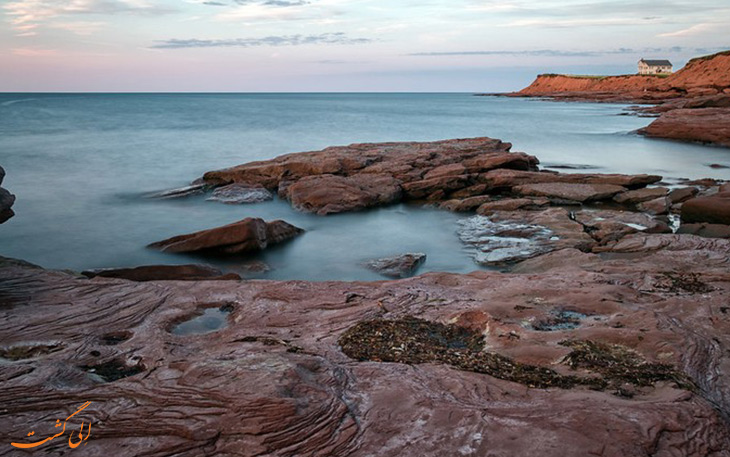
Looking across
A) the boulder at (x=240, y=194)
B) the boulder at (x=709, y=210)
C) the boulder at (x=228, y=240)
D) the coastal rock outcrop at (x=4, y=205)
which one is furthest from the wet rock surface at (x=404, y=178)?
the coastal rock outcrop at (x=4, y=205)

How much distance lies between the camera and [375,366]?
5043 mm

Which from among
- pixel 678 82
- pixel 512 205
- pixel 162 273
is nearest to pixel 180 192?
pixel 162 273

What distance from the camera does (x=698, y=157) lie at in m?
27.9

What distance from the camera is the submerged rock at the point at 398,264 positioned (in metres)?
11.3

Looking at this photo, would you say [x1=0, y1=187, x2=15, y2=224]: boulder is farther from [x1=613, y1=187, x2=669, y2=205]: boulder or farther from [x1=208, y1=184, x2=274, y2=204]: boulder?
[x1=613, y1=187, x2=669, y2=205]: boulder

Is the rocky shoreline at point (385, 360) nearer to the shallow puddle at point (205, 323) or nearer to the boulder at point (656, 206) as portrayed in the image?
the shallow puddle at point (205, 323)

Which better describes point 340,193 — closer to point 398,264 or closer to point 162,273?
point 398,264

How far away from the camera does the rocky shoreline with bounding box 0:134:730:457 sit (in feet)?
12.8

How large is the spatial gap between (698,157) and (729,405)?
90.0 feet

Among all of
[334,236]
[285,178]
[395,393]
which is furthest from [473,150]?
[395,393]

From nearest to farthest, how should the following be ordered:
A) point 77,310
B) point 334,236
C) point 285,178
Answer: point 77,310 < point 334,236 < point 285,178

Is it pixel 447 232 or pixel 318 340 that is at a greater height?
pixel 318 340

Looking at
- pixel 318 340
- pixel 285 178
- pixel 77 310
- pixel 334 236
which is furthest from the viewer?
pixel 285 178

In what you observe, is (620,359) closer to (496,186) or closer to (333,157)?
(496,186)
